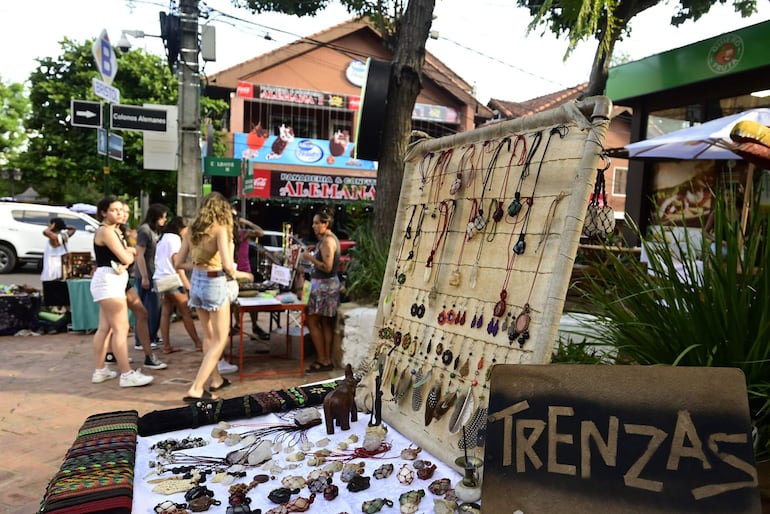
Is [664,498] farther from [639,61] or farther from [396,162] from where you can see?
[639,61]

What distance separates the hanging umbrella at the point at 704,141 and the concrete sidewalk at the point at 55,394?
13.8 feet

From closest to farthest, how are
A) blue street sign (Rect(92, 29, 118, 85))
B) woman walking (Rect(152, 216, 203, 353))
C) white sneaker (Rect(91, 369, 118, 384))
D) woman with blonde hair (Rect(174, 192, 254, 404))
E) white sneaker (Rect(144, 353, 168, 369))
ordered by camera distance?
1. woman with blonde hair (Rect(174, 192, 254, 404))
2. white sneaker (Rect(91, 369, 118, 384))
3. white sneaker (Rect(144, 353, 168, 369))
4. woman walking (Rect(152, 216, 203, 353))
5. blue street sign (Rect(92, 29, 118, 85))

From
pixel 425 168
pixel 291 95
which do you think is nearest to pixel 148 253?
pixel 425 168

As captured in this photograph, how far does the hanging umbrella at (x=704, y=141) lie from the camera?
4984 mm

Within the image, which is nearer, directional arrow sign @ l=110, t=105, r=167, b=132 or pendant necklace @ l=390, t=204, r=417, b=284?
pendant necklace @ l=390, t=204, r=417, b=284

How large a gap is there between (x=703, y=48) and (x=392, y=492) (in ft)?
27.1

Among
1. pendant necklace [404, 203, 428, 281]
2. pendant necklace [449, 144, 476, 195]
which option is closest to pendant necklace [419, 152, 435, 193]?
pendant necklace [404, 203, 428, 281]

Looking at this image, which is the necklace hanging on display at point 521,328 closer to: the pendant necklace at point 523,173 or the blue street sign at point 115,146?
the pendant necklace at point 523,173

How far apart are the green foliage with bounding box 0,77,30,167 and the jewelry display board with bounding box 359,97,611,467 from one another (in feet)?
115

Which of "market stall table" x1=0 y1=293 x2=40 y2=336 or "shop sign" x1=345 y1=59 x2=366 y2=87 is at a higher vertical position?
"shop sign" x1=345 y1=59 x2=366 y2=87

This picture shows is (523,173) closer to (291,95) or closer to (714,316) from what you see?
(714,316)

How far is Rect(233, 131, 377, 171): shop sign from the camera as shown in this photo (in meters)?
16.5

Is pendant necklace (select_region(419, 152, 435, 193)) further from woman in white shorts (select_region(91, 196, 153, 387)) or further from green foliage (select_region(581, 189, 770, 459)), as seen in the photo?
woman in white shorts (select_region(91, 196, 153, 387))

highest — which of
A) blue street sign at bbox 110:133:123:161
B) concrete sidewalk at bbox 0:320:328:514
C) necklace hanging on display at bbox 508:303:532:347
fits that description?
blue street sign at bbox 110:133:123:161
